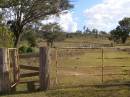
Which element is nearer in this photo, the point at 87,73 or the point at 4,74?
the point at 4,74

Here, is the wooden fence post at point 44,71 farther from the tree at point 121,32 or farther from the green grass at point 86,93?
the tree at point 121,32

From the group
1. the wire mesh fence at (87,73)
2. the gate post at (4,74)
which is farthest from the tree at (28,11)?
the gate post at (4,74)

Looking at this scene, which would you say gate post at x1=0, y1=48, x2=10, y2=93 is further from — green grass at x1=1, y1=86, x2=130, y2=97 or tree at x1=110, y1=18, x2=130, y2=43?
tree at x1=110, y1=18, x2=130, y2=43

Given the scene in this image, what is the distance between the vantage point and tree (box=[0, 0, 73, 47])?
44.8 metres

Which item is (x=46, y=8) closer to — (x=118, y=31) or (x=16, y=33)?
(x=16, y=33)

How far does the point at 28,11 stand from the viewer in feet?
148

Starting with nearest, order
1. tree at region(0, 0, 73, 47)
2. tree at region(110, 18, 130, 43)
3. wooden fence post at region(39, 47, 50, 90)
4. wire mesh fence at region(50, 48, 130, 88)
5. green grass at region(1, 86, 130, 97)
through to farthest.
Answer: green grass at region(1, 86, 130, 97) < wooden fence post at region(39, 47, 50, 90) < wire mesh fence at region(50, 48, 130, 88) < tree at region(0, 0, 73, 47) < tree at region(110, 18, 130, 43)

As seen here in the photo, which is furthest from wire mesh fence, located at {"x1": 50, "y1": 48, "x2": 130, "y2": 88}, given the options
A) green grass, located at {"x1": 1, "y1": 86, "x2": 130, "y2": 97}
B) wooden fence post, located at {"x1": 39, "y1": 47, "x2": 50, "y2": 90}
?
green grass, located at {"x1": 1, "y1": 86, "x2": 130, "y2": 97}

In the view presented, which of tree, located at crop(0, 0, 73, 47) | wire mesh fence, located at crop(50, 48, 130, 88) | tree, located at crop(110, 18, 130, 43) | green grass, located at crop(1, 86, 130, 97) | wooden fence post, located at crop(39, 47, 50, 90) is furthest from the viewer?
tree, located at crop(110, 18, 130, 43)

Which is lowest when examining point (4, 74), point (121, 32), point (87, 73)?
point (87, 73)

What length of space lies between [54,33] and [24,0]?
142ft

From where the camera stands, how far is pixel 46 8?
45.7 metres

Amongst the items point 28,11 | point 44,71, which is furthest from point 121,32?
point 44,71

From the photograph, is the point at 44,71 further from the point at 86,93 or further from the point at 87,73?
the point at 87,73
